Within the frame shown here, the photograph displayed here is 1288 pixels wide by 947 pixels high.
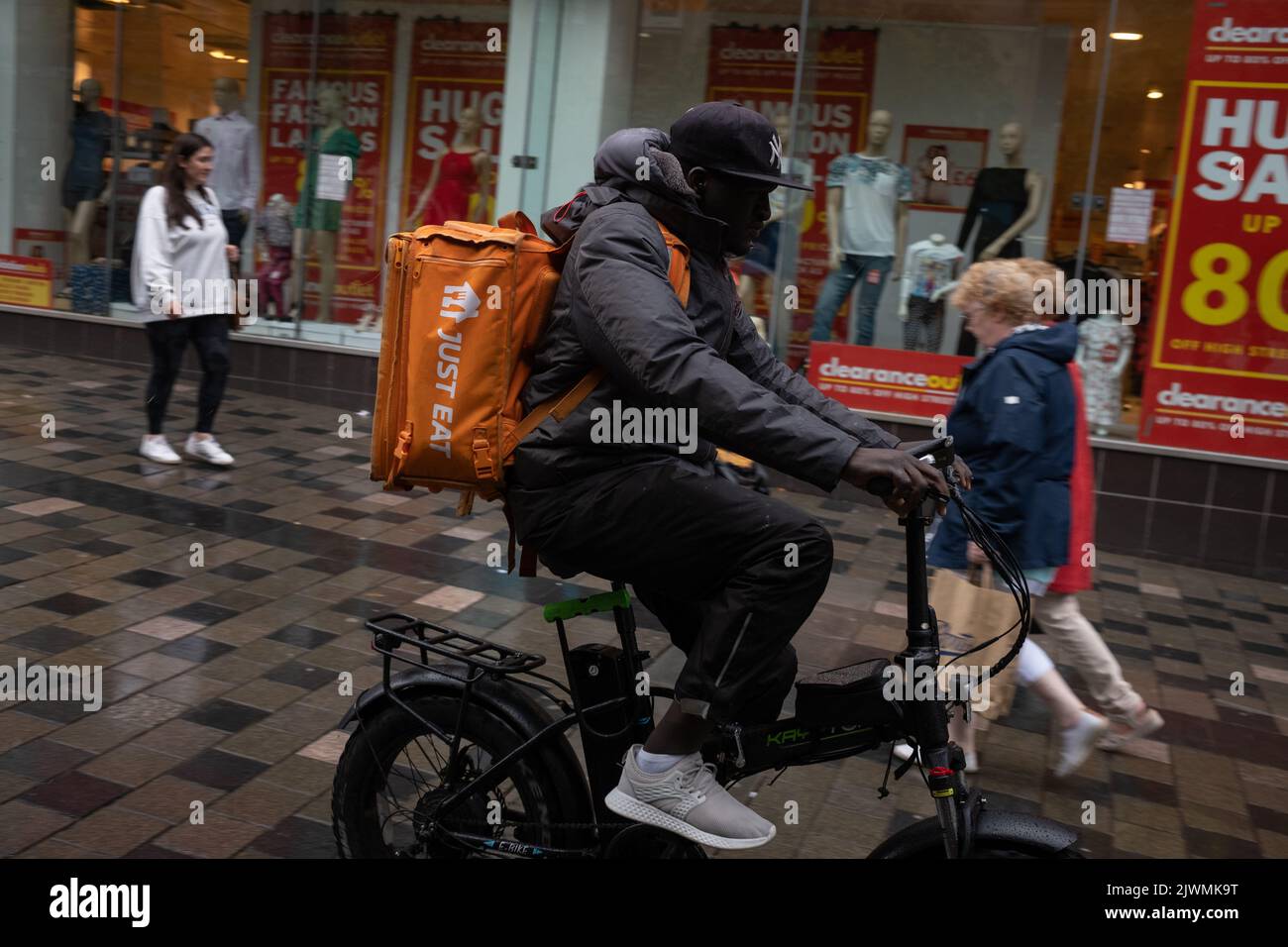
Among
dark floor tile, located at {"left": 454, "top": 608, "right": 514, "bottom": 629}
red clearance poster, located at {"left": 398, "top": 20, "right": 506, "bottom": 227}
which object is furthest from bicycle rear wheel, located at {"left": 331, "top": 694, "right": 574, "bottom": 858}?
red clearance poster, located at {"left": 398, "top": 20, "right": 506, "bottom": 227}

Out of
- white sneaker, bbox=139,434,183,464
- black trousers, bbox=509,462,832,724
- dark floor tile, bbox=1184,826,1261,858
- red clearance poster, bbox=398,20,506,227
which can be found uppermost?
red clearance poster, bbox=398,20,506,227

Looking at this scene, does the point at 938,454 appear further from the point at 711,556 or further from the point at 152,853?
the point at 152,853

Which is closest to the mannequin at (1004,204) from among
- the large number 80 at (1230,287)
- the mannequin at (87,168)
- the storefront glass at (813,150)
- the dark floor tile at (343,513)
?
the storefront glass at (813,150)

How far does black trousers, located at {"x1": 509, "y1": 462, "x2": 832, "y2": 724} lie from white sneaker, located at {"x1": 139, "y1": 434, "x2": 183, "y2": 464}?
5773 mm

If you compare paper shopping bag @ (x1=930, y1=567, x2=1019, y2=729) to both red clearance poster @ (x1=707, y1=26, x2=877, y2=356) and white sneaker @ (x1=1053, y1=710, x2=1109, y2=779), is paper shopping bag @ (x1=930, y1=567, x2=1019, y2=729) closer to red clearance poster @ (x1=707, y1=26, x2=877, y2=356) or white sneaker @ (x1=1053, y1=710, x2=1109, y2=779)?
white sneaker @ (x1=1053, y1=710, x2=1109, y2=779)

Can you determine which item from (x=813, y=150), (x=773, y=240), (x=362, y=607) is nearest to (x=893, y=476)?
(x=362, y=607)

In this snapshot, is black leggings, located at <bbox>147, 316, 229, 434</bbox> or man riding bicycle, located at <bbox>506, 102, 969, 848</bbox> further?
black leggings, located at <bbox>147, 316, 229, 434</bbox>

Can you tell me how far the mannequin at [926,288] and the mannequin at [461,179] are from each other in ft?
11.7

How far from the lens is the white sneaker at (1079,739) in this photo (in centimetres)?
444

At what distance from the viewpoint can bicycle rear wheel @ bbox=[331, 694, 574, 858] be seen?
299cm

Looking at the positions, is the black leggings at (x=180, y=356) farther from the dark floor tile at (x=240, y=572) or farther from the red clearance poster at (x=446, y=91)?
the red clearance poster at (x=446, y=91)

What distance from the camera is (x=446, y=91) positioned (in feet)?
37.0

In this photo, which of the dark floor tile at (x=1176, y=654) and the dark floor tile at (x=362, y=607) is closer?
the dark floor tile at (x=362, y=607)
